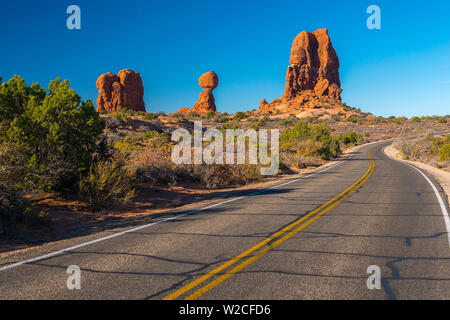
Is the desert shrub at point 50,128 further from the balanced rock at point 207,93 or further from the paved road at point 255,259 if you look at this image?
the balanced rock at point 207,93

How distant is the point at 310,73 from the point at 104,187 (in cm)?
11914

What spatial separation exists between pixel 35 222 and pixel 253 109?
113725 millimetres

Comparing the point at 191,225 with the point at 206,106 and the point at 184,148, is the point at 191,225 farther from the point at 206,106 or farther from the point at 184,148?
the point at 206,106

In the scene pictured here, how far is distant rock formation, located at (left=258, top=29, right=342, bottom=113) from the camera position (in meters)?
115

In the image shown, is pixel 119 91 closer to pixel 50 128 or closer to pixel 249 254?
pixel 50 128

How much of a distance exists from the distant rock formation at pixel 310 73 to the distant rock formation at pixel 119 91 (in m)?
57.0

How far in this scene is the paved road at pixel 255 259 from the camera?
3793 mm

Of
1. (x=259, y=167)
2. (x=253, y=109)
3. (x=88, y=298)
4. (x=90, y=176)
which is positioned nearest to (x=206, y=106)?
(x=253, y=109)

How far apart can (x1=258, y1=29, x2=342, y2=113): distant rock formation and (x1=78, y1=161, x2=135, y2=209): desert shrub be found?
107 meters

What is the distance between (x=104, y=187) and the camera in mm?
9477

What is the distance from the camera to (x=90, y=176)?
369 inches
